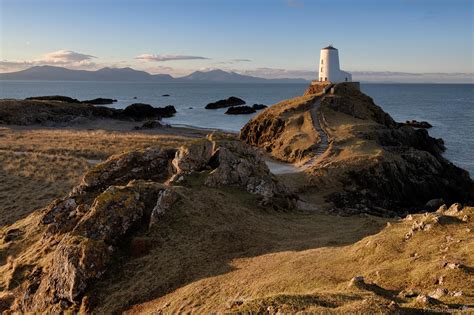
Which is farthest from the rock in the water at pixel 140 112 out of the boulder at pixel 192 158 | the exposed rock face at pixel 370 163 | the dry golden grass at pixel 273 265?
the dry golden grass at pixel 273 265

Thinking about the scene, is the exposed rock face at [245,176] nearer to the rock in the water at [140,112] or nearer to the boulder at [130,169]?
the boulder at [130,169]

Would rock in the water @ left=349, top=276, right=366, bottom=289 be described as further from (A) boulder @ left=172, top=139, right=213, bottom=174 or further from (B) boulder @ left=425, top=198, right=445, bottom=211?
(B) boulder @ left=425, top=198, right=445, bottom=211

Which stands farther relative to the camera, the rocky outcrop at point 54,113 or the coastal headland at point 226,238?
the rocky outcrop at point 54,113

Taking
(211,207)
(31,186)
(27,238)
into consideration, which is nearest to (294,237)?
(211,207)

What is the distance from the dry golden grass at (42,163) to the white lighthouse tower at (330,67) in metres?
27.1

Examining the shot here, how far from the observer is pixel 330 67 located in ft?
234

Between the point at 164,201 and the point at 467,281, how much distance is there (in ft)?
42.6

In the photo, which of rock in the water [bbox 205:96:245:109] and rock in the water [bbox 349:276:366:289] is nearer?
rock in the water [bbox 349:276:366:289]

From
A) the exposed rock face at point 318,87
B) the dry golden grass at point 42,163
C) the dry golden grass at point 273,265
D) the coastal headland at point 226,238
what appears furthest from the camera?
the exposed rock face at point 318,87

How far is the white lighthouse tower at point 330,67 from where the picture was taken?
7119 cm

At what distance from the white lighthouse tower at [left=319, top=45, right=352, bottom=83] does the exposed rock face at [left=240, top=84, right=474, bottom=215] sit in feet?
45.9

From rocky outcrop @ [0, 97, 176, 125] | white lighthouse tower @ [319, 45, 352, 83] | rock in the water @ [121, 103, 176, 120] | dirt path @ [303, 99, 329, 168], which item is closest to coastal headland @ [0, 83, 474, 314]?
dirt path @ [303, 99, 329, 168]

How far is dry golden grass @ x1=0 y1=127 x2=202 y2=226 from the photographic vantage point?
31625 millimetres

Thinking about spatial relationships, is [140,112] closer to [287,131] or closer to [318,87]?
[318,87]
